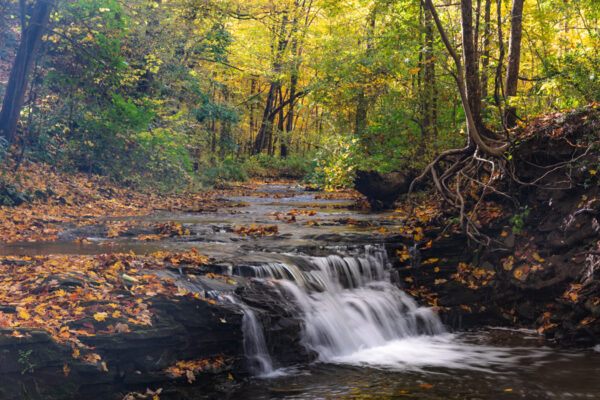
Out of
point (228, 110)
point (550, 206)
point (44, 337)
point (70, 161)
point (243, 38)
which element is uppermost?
point (243, 38)

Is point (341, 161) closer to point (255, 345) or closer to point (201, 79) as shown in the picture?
point (201, 79)

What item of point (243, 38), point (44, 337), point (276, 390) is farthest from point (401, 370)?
point (243, 38)

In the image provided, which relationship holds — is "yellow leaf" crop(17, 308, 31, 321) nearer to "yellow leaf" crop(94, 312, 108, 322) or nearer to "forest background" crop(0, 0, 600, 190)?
"yellow leaf" crop(94, 312, 108, 322)

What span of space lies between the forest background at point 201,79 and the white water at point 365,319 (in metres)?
4.08

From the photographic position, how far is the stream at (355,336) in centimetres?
609

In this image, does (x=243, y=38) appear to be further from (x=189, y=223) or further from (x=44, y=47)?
(x=189, y=223)

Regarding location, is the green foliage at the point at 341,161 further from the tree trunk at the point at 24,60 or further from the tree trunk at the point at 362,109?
the tree trunk at the point at 24,60

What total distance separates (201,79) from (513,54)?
15300mm

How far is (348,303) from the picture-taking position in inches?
331

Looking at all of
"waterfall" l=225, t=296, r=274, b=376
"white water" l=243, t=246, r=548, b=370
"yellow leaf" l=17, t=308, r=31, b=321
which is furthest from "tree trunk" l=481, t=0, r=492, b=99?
"yellow leaf" l=17, t=308, r=31, b=321

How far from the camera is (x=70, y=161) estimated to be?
54.0ft

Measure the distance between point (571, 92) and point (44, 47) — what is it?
14.8 metres

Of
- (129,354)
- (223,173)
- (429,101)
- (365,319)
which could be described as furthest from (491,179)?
(223,173)

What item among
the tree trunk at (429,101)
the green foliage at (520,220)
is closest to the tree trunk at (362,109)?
the tree trunk at (429,101)
